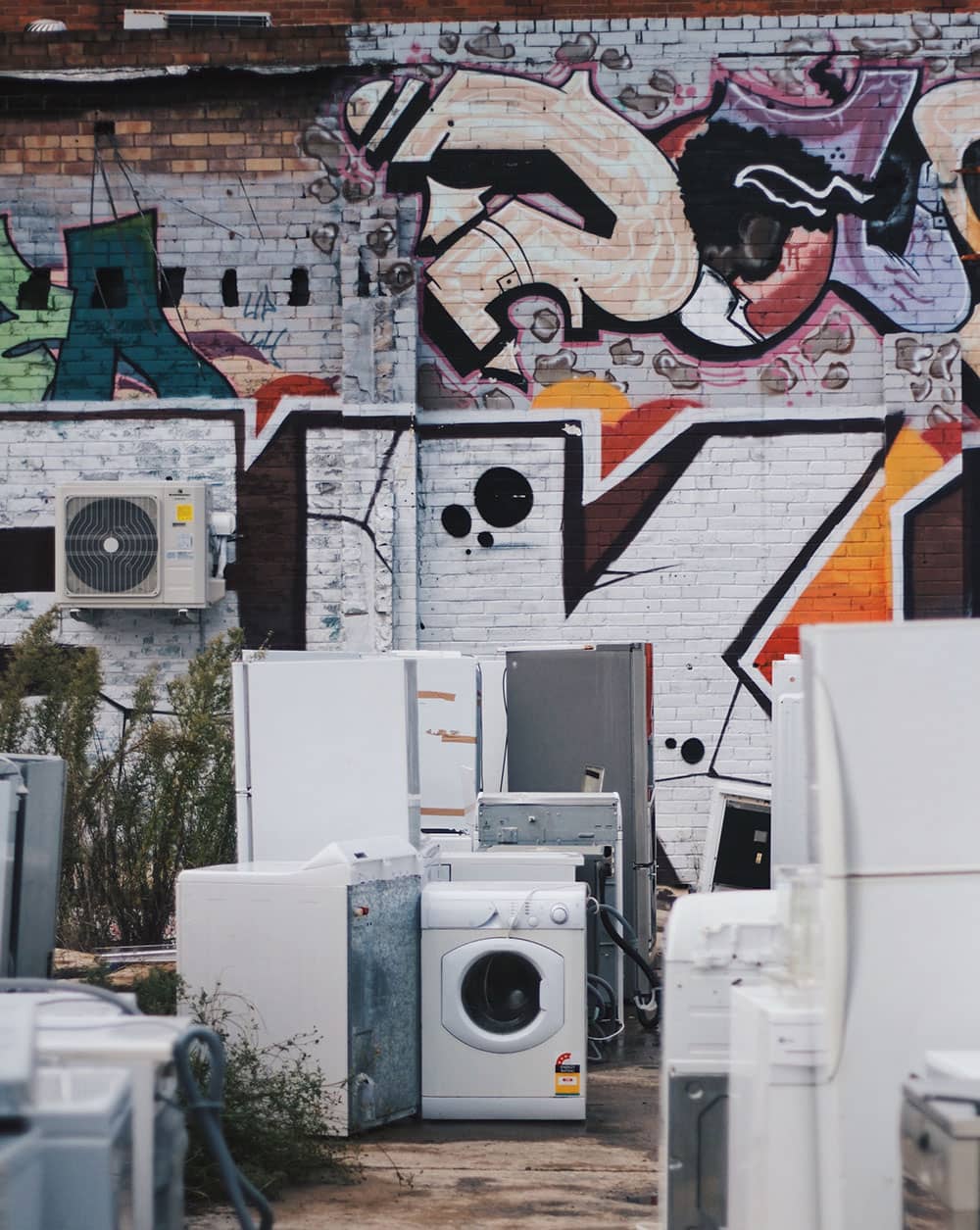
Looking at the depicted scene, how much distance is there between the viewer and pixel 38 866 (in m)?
4.75

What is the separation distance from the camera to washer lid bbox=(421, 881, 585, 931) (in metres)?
5.69

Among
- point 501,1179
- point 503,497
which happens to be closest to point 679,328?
point 503,497

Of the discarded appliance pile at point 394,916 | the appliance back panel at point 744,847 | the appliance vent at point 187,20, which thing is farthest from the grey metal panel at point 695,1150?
the appliance vent at point 187,20

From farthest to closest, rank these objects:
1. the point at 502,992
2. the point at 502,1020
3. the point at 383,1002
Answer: the point at 502,992
the point at 502,1020
the point at 383,1002

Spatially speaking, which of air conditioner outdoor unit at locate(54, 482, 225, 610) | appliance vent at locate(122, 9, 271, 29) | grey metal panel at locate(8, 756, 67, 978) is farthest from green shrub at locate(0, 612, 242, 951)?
appliance vent at locate(122, 9, 271, 29)

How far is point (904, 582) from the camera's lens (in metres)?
10.8

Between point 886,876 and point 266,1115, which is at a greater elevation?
point 886,876

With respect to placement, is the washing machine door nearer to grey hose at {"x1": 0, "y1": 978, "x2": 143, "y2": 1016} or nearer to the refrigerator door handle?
grey hose at {"x1": 0, "y1": 978, "x2": 143, "y2": 1016}

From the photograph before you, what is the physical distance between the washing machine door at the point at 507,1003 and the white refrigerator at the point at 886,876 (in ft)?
9.25

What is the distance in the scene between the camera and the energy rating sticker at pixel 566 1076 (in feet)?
18.4

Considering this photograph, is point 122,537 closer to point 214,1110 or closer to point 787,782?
point 787,782

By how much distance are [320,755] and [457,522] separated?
5.24 meters

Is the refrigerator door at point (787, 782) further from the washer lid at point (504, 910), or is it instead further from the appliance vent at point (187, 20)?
the appliance vent at point (187, 20)

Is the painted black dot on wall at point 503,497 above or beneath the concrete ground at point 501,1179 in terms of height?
above
